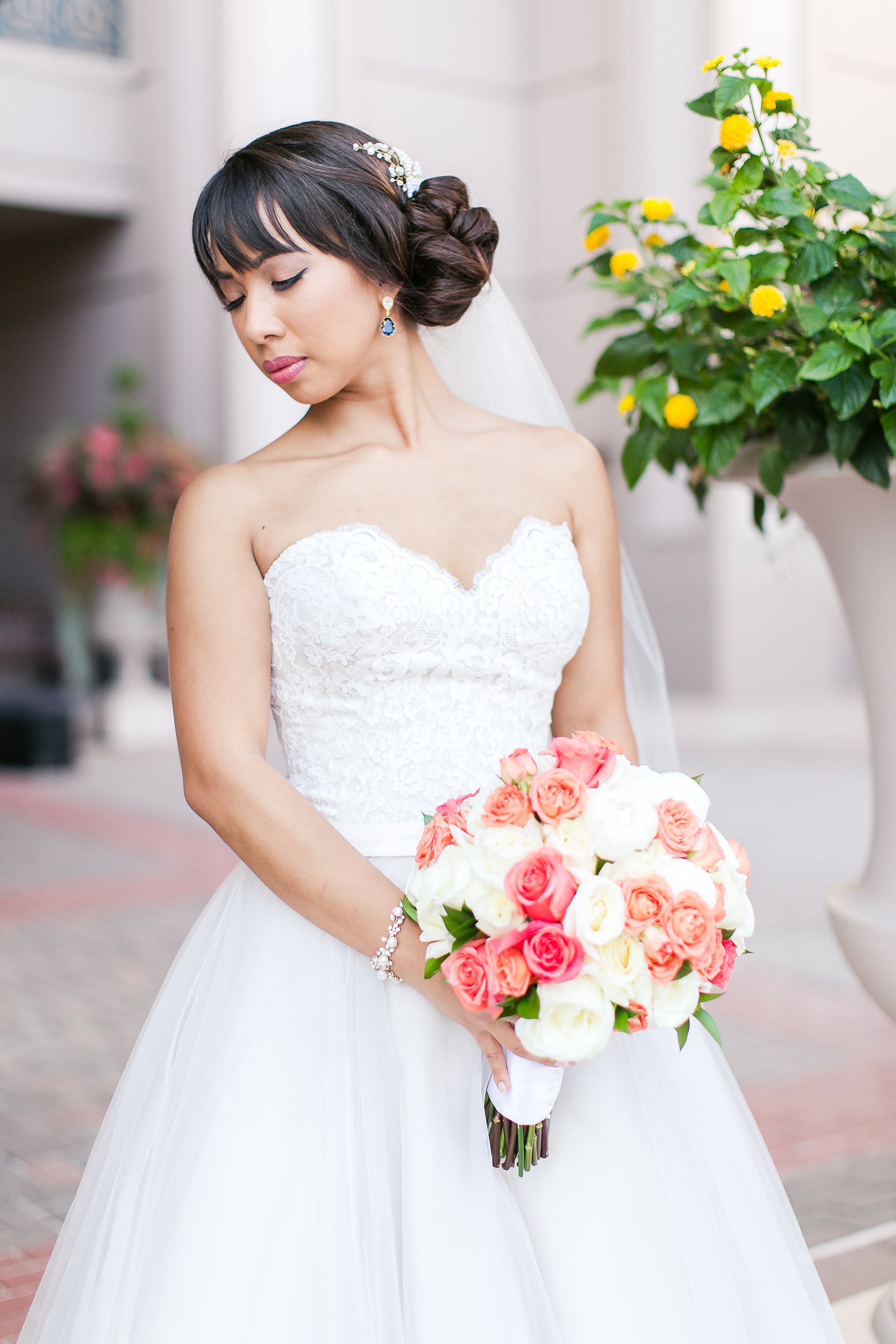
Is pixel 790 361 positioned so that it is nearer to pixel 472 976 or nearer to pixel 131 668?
pixel 472 976

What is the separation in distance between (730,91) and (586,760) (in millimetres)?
1141

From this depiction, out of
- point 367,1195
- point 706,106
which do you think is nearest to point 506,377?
point 706,106

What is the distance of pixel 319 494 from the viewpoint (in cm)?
181

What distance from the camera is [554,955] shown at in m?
1.35

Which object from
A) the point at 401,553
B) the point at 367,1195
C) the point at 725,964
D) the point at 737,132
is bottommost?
the point at 367,1195

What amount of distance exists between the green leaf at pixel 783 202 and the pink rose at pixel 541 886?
1121 millimetres

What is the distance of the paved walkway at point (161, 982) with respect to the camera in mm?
3141

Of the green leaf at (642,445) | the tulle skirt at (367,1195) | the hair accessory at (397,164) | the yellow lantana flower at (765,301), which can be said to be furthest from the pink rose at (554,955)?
the green leaf at (642,445)

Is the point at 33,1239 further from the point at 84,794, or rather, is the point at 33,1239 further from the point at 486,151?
the point at 486,151

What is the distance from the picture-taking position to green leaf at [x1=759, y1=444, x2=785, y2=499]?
2301 millimetres

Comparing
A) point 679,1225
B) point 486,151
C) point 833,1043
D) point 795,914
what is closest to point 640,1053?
point 679,1225

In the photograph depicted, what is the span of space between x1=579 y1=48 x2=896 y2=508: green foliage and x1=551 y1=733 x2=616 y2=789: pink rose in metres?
0.82

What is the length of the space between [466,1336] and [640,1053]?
0.44 meters

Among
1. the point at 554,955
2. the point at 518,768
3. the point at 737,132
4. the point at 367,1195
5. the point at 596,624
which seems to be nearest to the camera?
the point at 554,955
